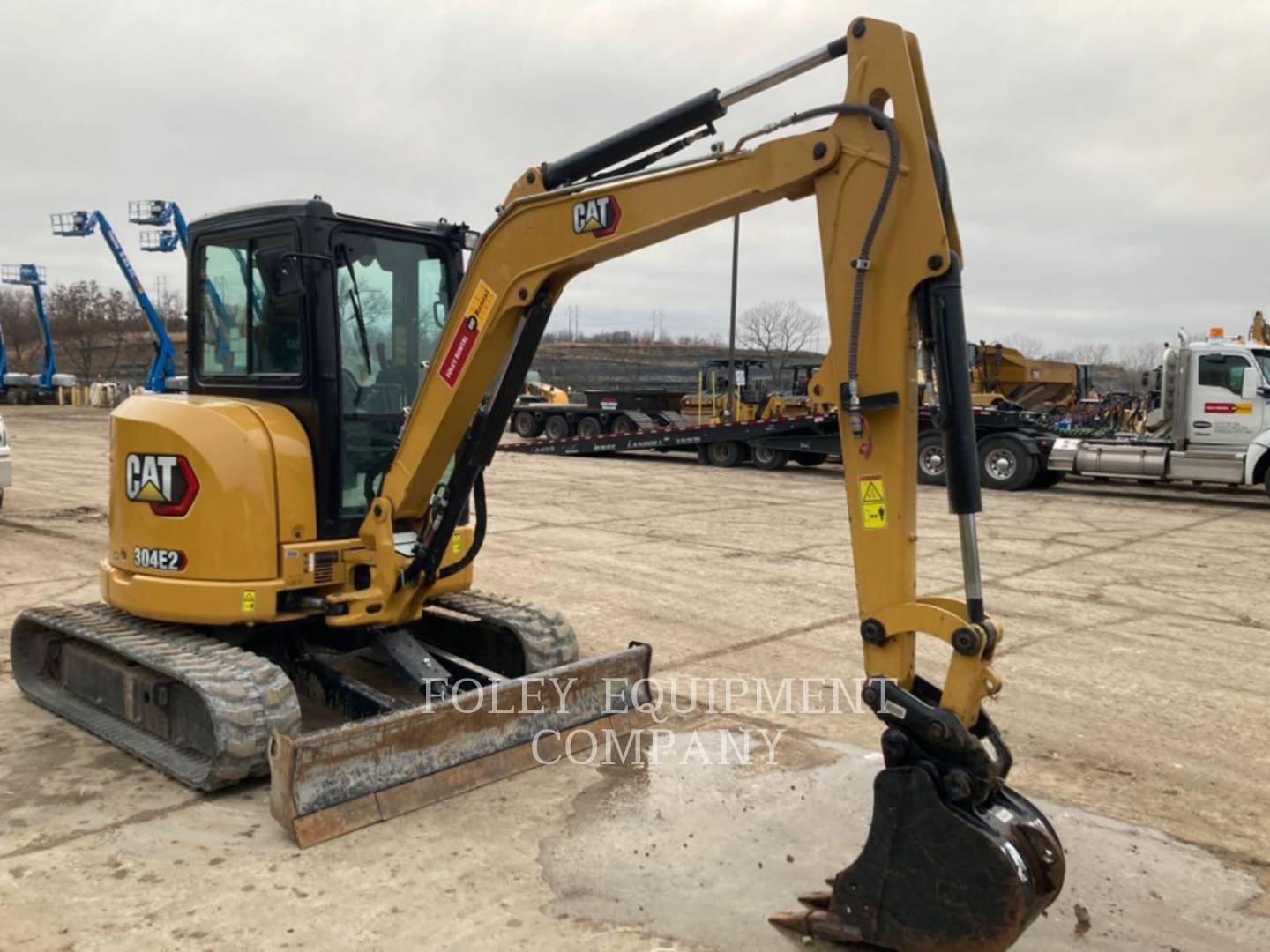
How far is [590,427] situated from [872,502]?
2531cm

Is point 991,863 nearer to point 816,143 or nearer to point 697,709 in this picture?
point 816,143

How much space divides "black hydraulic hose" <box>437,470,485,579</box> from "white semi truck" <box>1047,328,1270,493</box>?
14.6 metres

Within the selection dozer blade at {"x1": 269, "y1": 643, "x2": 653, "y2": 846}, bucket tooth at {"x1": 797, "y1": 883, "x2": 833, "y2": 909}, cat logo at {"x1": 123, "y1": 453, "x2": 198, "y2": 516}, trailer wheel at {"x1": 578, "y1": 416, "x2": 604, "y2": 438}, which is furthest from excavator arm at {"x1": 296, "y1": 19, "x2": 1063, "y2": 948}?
trailer wheel at {"x1": 578, "y1": 416, "x2": 604, "y2": 438}

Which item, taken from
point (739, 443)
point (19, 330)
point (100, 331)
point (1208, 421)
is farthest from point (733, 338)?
point (19, 330)

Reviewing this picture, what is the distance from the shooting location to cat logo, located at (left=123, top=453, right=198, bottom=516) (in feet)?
15.6

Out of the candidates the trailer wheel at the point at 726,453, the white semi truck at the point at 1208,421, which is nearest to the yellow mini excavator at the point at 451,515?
the white semi truck at the point at 1208,421

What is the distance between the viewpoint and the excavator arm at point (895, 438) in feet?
9.94

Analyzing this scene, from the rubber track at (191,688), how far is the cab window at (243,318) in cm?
136

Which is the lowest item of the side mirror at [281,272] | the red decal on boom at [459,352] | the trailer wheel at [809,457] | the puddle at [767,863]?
the puddle at [767,863]

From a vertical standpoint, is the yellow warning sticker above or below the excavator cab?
below

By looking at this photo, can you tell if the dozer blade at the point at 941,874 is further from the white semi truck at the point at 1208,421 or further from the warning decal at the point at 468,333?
the white semi truck at the point at 1208,421

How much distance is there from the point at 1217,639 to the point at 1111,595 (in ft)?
4.97

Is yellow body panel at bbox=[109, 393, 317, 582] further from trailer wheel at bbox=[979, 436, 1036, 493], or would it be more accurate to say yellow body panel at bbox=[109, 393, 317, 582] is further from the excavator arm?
trailer wheel at bbox=[979, 436, 1036, 493]

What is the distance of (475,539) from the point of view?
17.6ft
